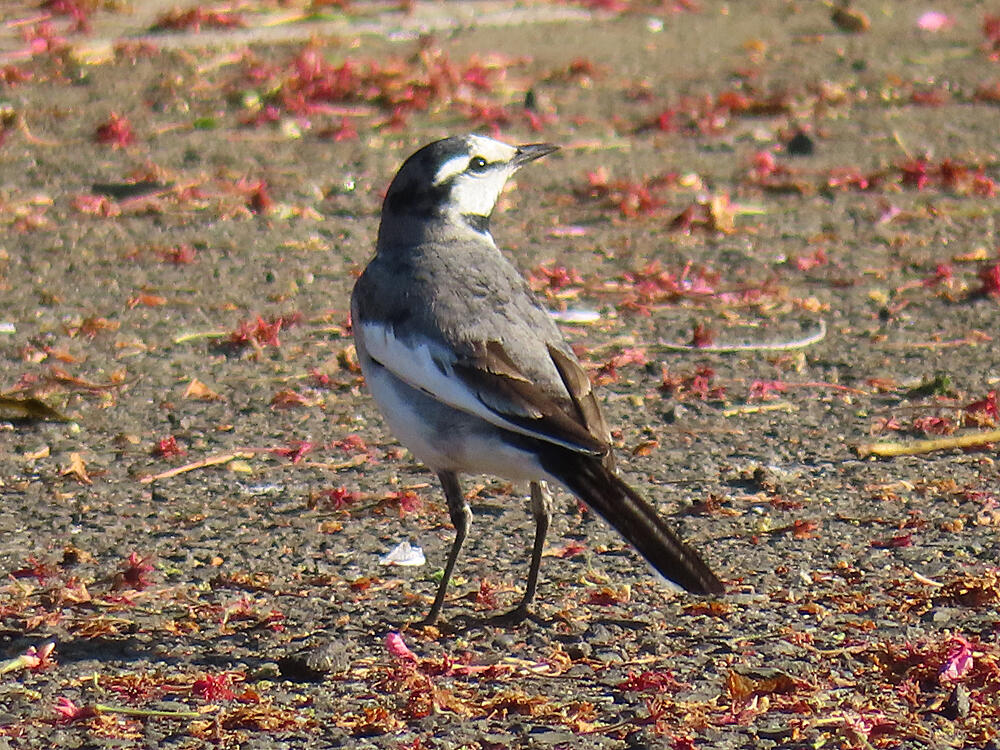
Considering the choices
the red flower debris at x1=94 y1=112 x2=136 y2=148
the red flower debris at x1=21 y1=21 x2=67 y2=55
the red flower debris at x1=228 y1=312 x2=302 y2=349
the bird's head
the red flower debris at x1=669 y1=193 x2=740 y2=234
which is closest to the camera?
Answer: the bird's head

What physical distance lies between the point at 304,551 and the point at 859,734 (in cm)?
229

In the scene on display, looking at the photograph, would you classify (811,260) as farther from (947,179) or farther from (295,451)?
(295,451)

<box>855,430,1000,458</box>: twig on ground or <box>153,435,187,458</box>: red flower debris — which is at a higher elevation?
<box>855,430,1000,458</box>: twig on ground

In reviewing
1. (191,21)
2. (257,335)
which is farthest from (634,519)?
(191,21)

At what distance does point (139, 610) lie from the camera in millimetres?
5688

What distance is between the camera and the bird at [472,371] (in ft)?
17.0

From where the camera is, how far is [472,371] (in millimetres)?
5477

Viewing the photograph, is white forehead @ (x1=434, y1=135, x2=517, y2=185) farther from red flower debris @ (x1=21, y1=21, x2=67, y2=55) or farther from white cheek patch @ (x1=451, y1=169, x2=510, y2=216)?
red flower debris @ (x1=21, y1=21, x2=67, y2=55)

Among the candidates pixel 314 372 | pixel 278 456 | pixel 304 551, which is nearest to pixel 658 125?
pixel 314 372

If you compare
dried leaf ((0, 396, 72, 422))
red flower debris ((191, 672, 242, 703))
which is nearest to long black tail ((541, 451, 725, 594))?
red flower debris ((191, 672, 242, 703))

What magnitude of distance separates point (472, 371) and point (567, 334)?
323 centimetres

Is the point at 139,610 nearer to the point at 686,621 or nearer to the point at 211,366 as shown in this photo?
the point at 686,621

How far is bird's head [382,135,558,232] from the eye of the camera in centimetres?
636

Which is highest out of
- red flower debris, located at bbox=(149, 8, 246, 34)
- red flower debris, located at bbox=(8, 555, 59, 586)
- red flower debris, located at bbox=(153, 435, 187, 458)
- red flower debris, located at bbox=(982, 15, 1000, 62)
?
red flower debris, located at bbox=(149, 8, 246, 34)
